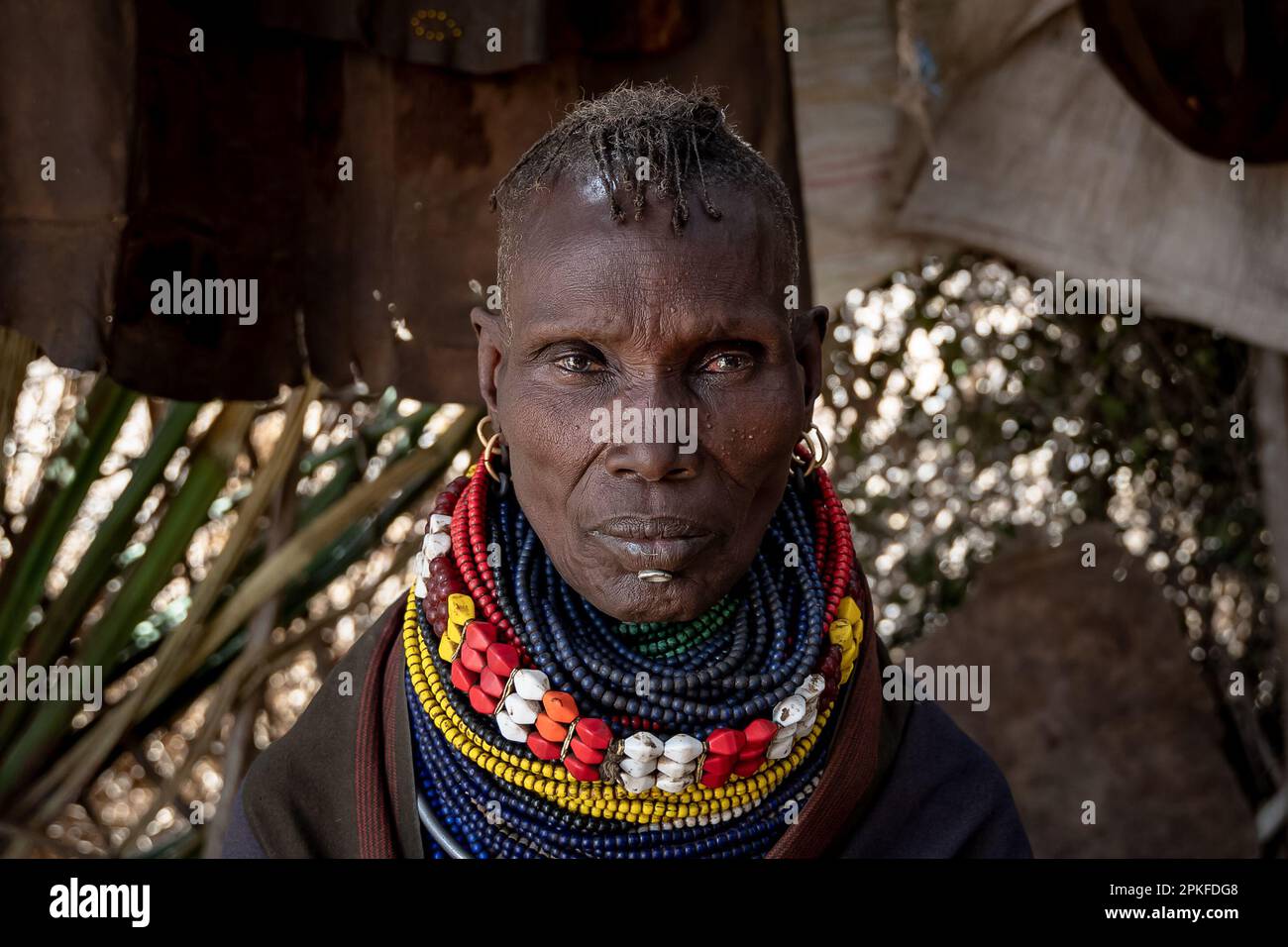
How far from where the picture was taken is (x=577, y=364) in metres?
1.48

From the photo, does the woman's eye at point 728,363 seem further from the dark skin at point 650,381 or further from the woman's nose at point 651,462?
the woman's nose at point 651,462

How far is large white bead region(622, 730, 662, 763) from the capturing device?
1.50 metres

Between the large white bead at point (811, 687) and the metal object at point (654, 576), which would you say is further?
the large white bead at point (811, 687)

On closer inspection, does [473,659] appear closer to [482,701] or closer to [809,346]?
[482,701]

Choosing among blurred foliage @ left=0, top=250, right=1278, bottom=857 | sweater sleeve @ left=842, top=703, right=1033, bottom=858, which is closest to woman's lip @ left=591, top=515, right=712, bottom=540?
sweater sleeve @ left=842, top=703, right=1033, bottom=858

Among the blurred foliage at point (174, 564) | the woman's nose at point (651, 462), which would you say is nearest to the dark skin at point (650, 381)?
the woman's nose at point (651, 462)

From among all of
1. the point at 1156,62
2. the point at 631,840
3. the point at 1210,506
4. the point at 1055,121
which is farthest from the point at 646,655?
the point at 1210,506

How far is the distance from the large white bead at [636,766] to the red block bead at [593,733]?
1.2 inches

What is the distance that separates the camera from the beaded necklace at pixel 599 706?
1522 mm

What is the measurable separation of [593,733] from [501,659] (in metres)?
0.15
